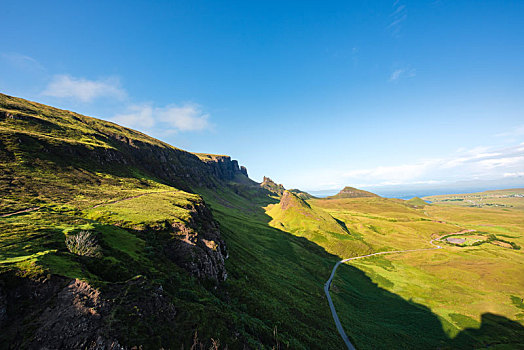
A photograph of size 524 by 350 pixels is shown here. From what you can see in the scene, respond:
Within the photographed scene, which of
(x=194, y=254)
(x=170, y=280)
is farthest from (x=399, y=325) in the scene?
(x=170, y=280)

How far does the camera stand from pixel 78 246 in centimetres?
1984

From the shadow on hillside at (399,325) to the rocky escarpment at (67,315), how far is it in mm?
43032

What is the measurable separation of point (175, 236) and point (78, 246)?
1647 cm

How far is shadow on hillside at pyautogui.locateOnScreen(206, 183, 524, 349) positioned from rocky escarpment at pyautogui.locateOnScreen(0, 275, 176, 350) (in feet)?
141

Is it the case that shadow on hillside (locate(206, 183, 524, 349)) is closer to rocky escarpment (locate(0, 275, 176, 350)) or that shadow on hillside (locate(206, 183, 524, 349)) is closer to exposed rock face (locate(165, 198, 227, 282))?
exposed rock face (locate(165, 198, 227, 282))

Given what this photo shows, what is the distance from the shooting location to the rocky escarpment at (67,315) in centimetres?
1179

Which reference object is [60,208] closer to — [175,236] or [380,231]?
[175,236]

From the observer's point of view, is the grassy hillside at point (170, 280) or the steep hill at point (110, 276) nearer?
the steep hill at point (110, 276)

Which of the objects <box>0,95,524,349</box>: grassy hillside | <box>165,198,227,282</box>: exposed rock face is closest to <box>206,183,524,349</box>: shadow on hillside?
<box>0,95,524,349</box>: grassy hillside

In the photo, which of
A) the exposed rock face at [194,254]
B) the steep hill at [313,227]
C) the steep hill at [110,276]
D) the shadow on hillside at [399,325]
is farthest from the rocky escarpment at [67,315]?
the steep hill at [313,227]

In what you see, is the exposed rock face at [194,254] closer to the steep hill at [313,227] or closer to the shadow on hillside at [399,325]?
the shadow on hillside at [399,325]

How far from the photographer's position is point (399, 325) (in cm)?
6066

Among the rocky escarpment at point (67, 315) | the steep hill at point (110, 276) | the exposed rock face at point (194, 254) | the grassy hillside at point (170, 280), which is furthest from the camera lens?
the exposed rock face at point (194, 254)

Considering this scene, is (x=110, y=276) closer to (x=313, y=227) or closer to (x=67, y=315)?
(x=67, y=315)
